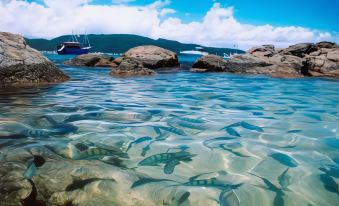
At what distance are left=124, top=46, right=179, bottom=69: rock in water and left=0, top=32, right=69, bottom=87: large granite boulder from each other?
1051 cm

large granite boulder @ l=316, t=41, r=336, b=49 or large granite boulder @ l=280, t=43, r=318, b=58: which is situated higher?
large granite boulder @ l=316, t=41, r=336, b=49

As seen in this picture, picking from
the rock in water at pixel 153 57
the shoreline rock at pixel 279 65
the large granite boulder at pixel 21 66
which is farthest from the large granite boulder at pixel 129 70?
the shoreline rock at pixel 279 65

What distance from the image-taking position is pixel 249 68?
61.3 ft

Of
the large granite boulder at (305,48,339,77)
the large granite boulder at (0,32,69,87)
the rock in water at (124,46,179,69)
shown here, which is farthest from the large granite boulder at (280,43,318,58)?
the large granite boulder at (0,32,69,87)

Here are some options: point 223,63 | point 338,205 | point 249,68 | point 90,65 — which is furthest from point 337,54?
point 338,205

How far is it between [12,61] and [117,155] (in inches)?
298

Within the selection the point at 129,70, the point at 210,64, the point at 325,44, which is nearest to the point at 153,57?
the point at 210,64

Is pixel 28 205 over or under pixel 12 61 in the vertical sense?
under

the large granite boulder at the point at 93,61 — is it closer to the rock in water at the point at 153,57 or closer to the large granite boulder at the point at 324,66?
the rock in water at the point at 153,57

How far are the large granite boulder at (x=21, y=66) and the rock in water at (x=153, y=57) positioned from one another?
10.5 metres

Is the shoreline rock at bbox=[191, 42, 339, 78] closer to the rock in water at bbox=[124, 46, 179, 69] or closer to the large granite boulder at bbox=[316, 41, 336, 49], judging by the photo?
the rock in water at bbox=[124, 46, 179, 69]

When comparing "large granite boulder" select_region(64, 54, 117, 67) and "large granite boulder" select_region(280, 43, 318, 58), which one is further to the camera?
"large granite boulder" select_region(280, 43, 318, 58)

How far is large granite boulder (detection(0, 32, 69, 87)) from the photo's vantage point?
912 cm

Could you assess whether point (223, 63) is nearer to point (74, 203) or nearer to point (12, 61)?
point (12, 61)
